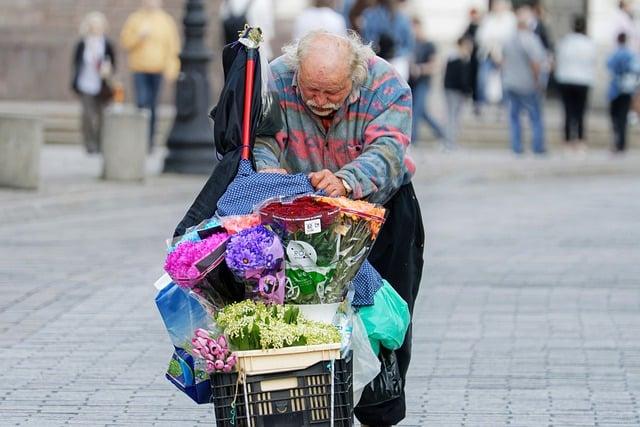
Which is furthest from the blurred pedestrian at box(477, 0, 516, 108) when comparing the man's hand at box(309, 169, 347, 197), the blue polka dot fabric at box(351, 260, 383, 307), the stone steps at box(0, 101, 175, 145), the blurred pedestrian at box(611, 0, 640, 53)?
the man's hand at box(309, 169, 347, 197)

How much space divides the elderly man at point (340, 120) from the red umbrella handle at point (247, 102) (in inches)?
3.5

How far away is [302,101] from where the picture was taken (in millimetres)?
5250

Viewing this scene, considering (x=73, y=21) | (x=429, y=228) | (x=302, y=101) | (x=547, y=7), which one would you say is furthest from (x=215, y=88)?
(x=302, y=101)

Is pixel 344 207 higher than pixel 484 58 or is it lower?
higher

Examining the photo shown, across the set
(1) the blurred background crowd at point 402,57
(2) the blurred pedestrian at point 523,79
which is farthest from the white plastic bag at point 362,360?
(2) the blurred pedestrian at point 523,79

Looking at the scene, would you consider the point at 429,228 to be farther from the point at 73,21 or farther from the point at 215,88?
the point at 73,21

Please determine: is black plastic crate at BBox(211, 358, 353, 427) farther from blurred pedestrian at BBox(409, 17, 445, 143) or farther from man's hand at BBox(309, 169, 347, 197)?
blurred pedestrian at BBox(409, 17, 445, 143)

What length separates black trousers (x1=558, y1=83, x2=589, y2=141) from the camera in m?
22.4

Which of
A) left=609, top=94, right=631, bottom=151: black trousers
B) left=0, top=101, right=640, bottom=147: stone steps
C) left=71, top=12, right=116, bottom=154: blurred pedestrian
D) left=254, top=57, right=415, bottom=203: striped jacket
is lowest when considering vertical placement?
left=0, top=101, right=640, bottom=147: stone steps

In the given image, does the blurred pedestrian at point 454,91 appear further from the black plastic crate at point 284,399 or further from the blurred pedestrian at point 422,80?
the black plastic crate at point 284,399

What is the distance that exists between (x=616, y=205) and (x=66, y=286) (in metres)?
7.61

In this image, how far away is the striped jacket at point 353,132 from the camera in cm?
522

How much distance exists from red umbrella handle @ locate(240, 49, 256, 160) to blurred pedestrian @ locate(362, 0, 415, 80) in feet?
44.0

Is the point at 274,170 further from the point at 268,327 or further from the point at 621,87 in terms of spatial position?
the point at 621,87
